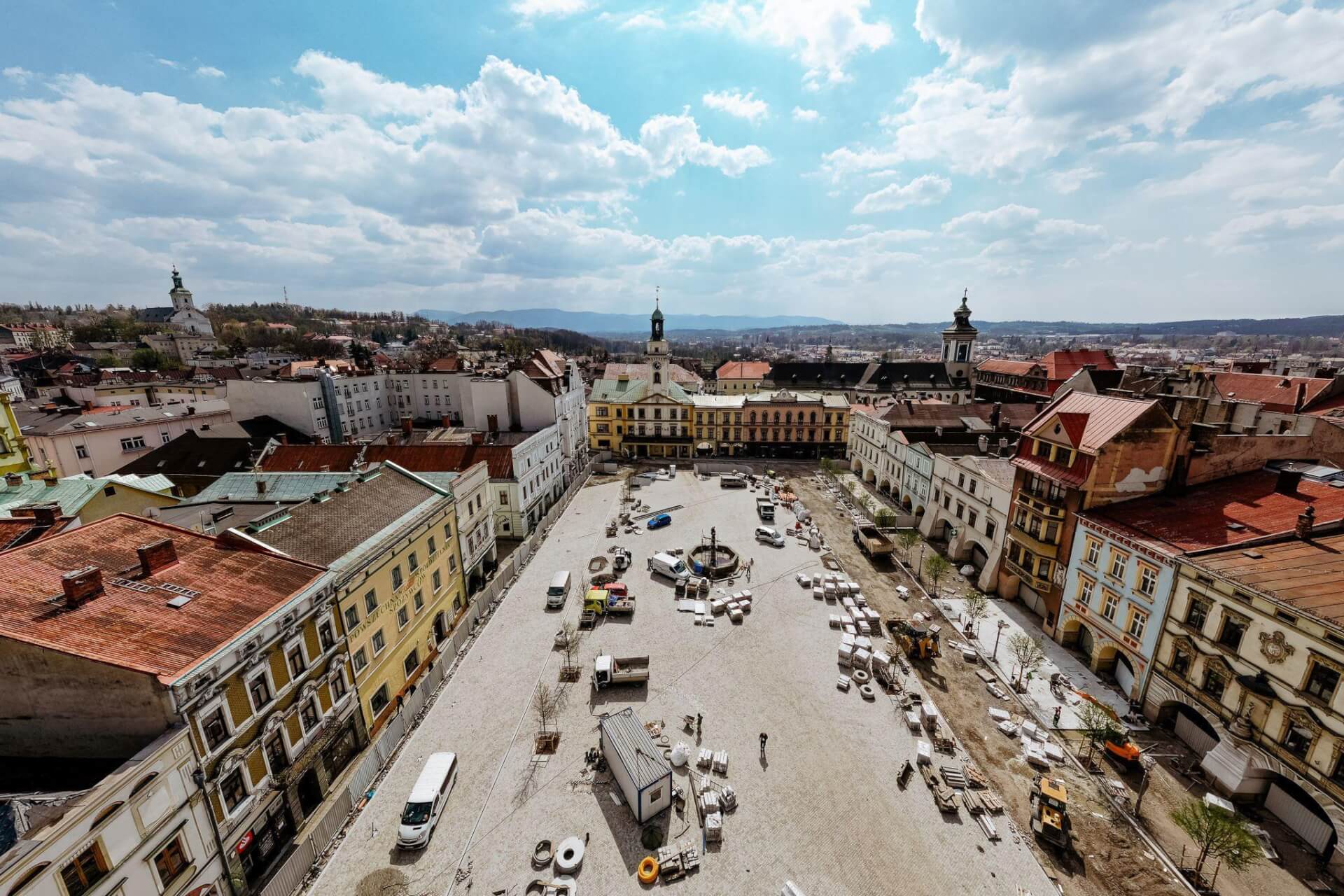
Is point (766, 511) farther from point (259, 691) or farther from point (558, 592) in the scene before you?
point (259, 691)

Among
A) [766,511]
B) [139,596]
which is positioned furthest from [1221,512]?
[139,596]

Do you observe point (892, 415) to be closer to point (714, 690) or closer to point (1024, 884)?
point (714, 690)

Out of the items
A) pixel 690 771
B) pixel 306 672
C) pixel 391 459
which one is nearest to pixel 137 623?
pixel 306 672

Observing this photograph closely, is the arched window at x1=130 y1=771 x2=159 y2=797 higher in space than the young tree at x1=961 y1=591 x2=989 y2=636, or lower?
higher

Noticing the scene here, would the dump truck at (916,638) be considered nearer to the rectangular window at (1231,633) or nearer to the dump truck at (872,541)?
the dump truck at (872,541)

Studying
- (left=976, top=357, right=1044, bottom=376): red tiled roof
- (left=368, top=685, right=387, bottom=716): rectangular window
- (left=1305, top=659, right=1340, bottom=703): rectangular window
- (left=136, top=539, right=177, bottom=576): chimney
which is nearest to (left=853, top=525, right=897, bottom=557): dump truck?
(left=1305, top=659, right=1340, bottom=703): rectangular window

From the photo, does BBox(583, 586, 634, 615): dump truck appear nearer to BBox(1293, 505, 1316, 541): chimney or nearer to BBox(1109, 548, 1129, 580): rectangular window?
BBox(1109, 548, 1129, 580): rectangular window

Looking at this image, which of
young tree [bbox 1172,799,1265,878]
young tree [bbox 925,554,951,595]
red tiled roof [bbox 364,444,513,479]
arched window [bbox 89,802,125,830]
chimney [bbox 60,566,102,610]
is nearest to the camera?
arched window [bbox 89,802,125,830]
